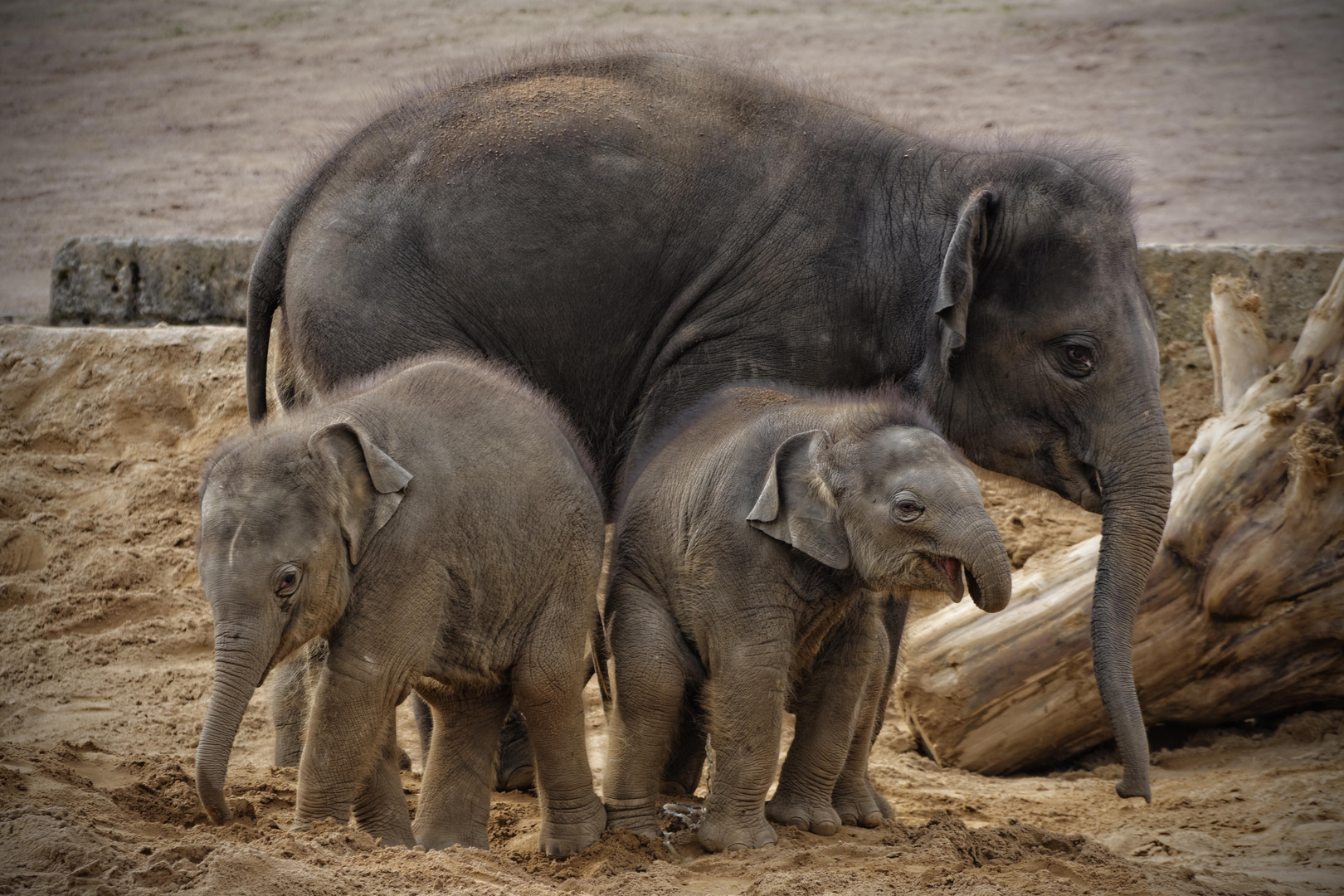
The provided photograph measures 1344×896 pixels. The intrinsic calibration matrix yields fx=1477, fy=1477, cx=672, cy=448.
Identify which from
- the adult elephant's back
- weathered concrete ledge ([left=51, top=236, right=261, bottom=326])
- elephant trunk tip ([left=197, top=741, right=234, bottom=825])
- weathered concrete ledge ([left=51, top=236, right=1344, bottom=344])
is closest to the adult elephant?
the adult elephant's back

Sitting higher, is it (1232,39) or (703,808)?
(1232,39)

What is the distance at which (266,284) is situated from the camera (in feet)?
17.7

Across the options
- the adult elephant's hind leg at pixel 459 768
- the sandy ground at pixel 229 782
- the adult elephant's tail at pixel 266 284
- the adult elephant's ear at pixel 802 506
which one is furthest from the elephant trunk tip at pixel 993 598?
the adult elephant's tail at pixel 266 284

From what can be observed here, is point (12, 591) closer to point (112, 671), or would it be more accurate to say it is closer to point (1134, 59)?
point (112, 671)

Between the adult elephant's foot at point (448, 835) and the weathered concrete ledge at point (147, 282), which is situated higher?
the weathered concrete ledge at point (147, 282)

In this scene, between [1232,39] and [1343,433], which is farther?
[1232,39]

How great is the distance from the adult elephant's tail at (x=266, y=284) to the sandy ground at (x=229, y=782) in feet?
4.51

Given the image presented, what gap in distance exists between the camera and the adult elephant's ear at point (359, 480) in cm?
397

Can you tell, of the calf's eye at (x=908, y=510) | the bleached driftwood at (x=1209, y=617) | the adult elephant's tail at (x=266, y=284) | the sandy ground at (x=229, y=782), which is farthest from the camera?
the bleached driftwood at (x=1209, y=617)

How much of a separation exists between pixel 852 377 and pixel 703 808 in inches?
62.3

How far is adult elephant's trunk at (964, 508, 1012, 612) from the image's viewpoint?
3992 millimetres

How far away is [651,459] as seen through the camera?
16.0ft

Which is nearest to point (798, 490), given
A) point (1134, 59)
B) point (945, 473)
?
point (945, 473)

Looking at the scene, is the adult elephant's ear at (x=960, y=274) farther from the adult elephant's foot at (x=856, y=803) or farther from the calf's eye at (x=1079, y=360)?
the adult elephant's foot at (x=856, y=803)
